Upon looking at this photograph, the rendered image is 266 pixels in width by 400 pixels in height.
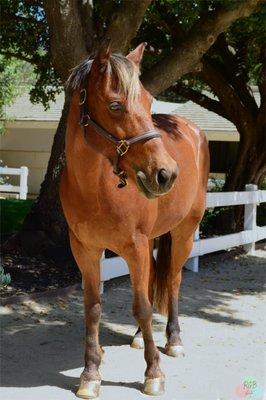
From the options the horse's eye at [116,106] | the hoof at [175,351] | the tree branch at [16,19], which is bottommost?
the hoof at [175,351]

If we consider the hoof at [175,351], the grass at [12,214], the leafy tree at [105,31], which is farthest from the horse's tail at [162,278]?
the grass at [12,214]

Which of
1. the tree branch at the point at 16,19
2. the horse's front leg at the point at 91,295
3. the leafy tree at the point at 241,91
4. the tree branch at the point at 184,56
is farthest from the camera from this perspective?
the leafy tree at the point at 241,91

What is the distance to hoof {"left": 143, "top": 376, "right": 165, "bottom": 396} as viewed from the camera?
151 inches

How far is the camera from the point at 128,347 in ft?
16.2

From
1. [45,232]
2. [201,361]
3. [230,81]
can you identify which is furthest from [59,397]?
[230,81]

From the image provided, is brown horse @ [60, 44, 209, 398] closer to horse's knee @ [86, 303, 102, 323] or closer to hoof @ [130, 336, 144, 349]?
horse's knee @ [86, 303, 102, 323]

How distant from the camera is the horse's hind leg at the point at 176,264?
16.2 feet

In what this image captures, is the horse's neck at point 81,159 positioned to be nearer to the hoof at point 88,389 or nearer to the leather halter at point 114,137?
the leather halter at point 114,137

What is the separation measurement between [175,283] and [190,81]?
25.3 ft

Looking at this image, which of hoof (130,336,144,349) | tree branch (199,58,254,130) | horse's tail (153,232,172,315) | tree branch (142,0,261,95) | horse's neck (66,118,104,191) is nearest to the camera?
horse's neck (66,118,104,191)

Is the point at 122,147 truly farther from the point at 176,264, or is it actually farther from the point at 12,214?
the point at 12,214

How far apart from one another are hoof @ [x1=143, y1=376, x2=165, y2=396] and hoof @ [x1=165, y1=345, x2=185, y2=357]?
0.88 metres

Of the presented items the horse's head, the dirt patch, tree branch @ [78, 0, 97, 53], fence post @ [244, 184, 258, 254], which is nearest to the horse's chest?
the horse's head

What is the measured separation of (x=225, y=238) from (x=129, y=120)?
21.4ft
